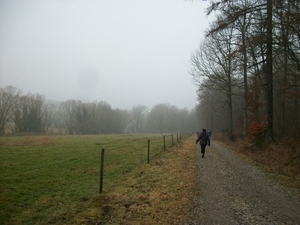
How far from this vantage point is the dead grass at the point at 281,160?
7.88m

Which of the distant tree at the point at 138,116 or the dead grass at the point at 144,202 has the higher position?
the distant tree at the point at 138,116

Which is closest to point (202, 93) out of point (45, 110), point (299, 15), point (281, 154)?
point (281, 154)

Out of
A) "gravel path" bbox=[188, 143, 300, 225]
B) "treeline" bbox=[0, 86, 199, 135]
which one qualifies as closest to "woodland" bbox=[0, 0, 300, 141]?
"treeline" bbox=[0, 86, 199, 135]

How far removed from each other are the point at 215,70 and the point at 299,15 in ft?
59.7

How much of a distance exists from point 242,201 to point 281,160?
6.53 m

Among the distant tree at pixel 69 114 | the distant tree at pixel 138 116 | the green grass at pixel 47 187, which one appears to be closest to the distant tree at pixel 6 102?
the distant tree at pixel 69 114

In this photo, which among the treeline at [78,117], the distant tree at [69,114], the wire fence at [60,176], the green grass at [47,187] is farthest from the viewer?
the distant tree at [69,114]

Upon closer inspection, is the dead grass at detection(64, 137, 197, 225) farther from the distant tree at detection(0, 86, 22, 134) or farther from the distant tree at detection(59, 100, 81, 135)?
the distant tree at detection(59, 100, 81, 135)

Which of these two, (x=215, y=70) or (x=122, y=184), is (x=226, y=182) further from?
(x=215, y=70)

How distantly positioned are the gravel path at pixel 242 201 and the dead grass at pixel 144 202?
1.46 ft

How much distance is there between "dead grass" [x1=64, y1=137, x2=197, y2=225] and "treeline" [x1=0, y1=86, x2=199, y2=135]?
57356mm

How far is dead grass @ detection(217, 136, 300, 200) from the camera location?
25.8 ft

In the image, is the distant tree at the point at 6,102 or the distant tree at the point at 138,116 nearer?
the distant tree at the point at 6,102

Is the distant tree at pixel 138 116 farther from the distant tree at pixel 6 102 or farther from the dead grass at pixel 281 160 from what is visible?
the dead grass at pixel 281 160
